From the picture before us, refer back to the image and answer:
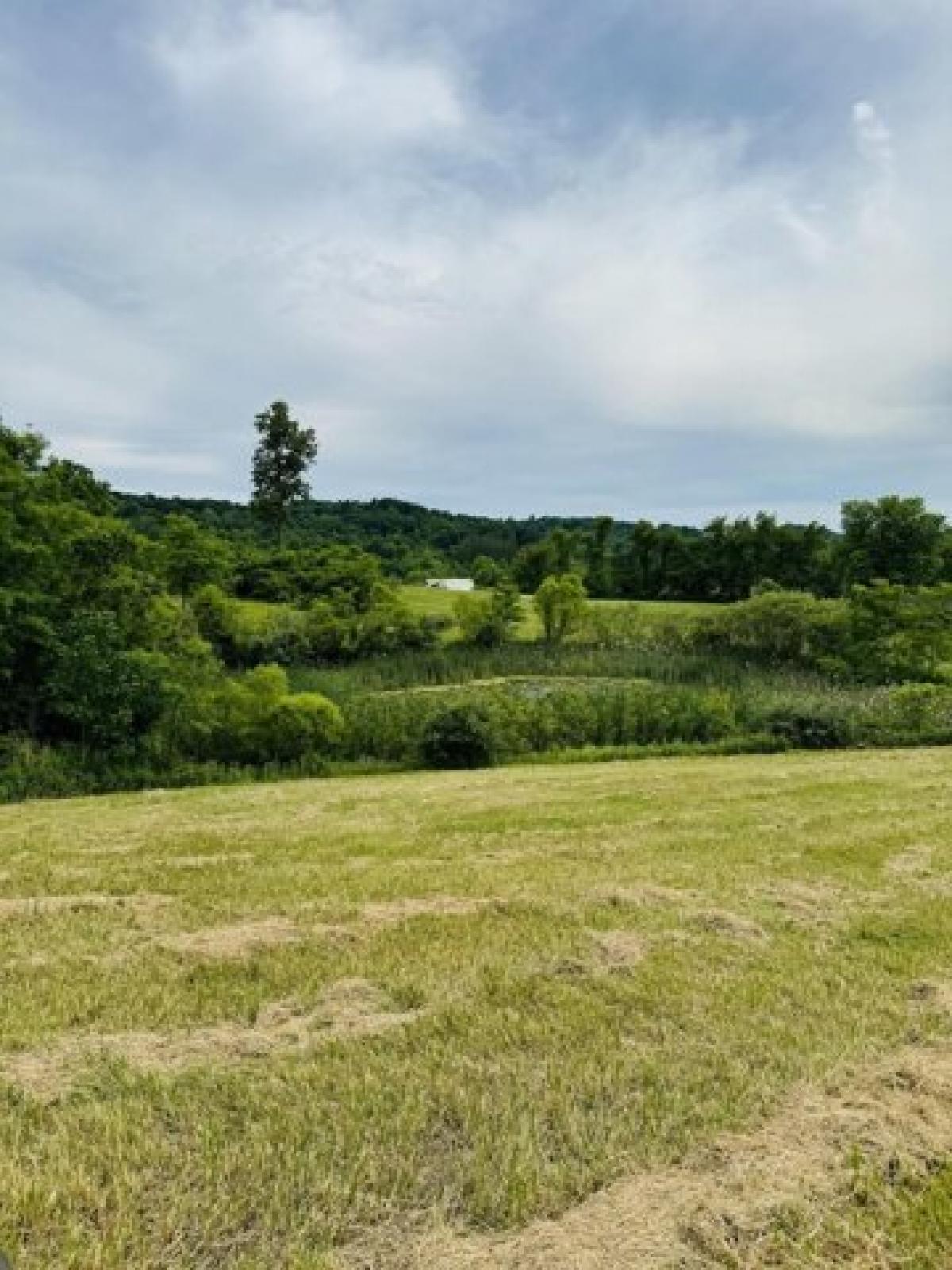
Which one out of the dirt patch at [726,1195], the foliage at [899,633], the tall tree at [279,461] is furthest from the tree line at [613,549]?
the dirt patch at [726,1195]

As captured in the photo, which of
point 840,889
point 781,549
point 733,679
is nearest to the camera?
point 840,889

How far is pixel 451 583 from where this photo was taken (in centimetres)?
6231

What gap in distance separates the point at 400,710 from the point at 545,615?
2004 cm

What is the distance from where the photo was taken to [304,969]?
454 cm

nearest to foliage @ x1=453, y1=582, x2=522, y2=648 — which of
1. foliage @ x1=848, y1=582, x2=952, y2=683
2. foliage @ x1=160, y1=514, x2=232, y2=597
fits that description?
foliage @ x1=160, y1=514, x2=232, y2=597

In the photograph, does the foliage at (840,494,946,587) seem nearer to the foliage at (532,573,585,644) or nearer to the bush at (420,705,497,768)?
the foliage at (532,573,585,644)

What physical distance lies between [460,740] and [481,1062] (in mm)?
14384

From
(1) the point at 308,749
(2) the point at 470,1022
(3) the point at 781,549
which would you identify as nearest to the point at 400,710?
(1) the point at 308,749

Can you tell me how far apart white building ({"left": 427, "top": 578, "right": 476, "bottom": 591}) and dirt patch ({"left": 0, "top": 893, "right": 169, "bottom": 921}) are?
5021cm

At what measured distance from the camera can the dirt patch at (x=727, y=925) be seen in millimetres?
5098

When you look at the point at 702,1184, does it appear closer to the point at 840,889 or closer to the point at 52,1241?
the point at 52,1241

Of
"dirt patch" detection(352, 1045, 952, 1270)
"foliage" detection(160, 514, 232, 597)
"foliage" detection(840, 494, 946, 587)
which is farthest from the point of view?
"foliage" detection(840, 494, 946, 587)

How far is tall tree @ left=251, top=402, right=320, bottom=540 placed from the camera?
47.7m

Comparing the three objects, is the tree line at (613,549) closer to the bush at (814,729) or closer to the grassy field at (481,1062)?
the bush at (814,729)
